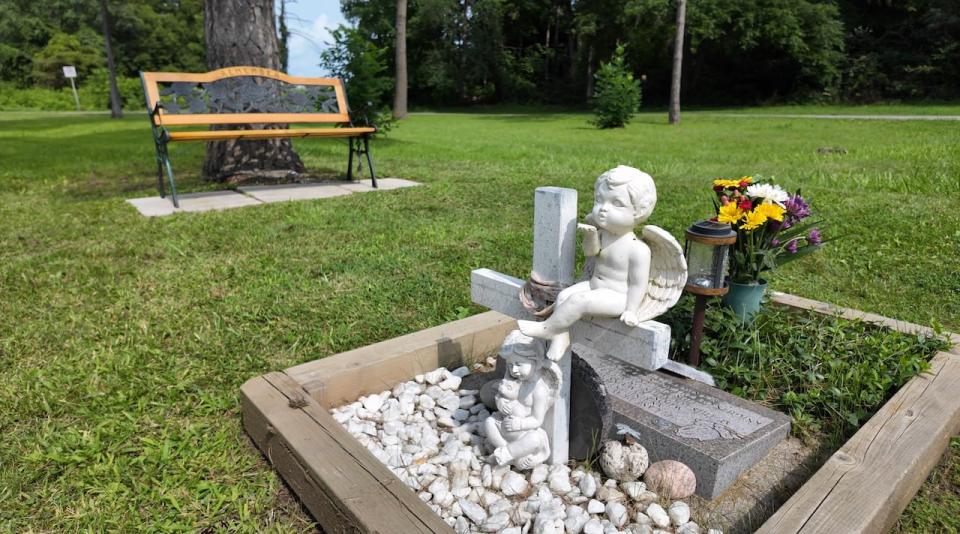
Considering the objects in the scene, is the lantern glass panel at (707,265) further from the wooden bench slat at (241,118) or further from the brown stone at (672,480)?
the wooden bench slat at (241,118)

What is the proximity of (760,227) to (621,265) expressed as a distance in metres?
1.21

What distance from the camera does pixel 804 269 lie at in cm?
372

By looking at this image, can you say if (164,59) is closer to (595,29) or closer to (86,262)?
(595,29)

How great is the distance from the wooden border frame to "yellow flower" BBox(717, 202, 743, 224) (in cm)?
81

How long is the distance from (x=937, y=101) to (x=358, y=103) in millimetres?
21379

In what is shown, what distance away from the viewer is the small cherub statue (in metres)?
1.72

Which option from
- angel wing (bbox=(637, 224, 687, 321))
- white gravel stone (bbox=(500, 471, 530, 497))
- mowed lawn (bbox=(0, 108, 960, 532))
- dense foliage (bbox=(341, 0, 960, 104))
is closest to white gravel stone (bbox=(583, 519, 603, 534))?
white gravel stone (bbox=(500, 471, 530, 497))

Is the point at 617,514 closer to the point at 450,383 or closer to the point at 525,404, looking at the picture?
the point at 525,404

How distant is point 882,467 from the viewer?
1553 mm

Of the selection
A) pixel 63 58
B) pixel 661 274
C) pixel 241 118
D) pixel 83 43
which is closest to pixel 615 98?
pixel 241 118

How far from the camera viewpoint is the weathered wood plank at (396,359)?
83.0 inches

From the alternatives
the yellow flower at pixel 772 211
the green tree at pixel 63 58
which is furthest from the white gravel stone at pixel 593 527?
the green tree at pixel 63 58

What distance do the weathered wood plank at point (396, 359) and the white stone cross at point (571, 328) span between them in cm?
62

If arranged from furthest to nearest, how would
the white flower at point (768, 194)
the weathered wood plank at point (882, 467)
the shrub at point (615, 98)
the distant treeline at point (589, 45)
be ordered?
the distant treeline at point (589, 45)
the shrub at point (615, 98)
the white flower at point (768, 194)
the weathered wood plank at point (882, 467)
